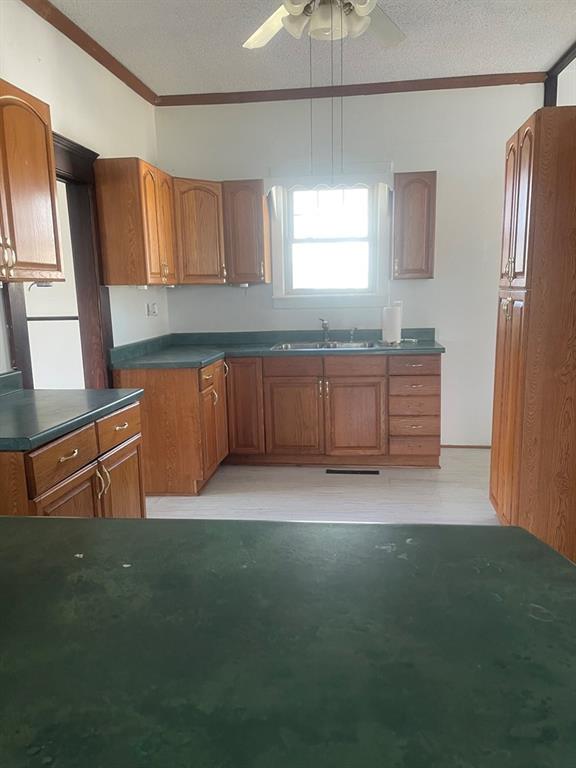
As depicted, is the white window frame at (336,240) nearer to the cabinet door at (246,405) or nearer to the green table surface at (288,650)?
the cabinet door at (246,405)

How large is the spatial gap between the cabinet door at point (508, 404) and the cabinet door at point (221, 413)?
72.3 inches

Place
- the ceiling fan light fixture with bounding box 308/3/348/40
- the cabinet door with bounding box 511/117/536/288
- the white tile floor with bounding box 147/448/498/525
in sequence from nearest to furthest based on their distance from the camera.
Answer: the ceiling fan light fixture with bounding box 308/3/348/40 < the cabinet door with bounding box 511/117/536/288 < the white tile floor with bounding box 147/448/498/525

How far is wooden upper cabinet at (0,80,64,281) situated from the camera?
209 cm

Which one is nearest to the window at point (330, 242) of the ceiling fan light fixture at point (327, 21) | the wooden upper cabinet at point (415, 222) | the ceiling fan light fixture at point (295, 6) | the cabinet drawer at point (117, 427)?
the wooden upper cabinet at point (415, 222)

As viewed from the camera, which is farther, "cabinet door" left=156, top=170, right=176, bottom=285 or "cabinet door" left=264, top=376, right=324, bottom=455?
"cabinet door" left=264, top=376, right=324, bottom=455

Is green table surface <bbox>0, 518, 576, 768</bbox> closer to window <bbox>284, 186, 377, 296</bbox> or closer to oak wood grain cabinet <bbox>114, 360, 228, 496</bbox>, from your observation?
oak wood grain cabinet <bbox>114, 360, 228, 496</bbox>

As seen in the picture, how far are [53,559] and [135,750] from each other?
0.47 m

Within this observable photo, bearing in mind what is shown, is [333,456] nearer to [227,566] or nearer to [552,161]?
[552,161]

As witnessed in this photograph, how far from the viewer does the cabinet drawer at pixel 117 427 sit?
7.55ft

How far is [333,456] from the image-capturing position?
416cm

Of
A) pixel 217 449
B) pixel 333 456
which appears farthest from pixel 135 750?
pixel 333 456

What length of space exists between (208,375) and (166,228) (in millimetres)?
1101

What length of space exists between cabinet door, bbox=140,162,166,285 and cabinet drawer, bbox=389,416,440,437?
6.43 feet

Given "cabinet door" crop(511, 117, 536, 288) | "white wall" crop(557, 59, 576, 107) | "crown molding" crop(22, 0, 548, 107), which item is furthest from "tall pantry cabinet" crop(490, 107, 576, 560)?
"crown molding" crop(22, 0, 548, 107)
